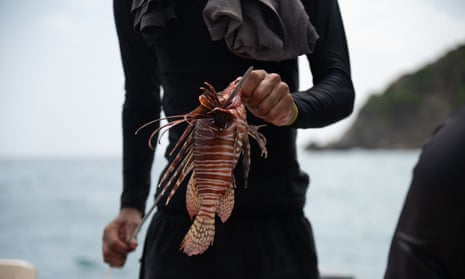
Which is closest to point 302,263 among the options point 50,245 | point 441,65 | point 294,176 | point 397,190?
point 294,176

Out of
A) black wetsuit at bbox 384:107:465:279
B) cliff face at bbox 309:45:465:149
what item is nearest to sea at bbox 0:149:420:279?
black wetsuit at bbox 384:107:465:279

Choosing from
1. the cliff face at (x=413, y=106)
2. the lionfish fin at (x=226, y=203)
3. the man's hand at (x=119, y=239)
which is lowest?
the cliff face at (x=413, y=106)

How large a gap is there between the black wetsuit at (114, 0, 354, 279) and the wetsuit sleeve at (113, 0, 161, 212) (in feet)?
0.78

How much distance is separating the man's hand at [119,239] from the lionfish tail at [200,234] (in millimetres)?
605

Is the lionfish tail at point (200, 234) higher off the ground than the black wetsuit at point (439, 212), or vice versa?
the black wetsuit at point (439, 212)

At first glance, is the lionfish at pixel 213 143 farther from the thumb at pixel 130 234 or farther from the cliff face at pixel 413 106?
the cliff face at pixel 413 106

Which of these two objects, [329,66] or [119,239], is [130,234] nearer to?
[119,239]

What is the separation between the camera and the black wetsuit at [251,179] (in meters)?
1.45

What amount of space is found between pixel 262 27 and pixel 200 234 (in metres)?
0.53

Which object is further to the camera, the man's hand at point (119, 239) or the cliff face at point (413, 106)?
the cliff face at point (413, 106)

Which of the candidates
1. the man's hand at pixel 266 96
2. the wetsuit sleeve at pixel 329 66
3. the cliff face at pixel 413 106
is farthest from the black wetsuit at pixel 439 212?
the cliff face at pixel 413 106

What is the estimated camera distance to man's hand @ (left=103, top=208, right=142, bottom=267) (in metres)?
1.72

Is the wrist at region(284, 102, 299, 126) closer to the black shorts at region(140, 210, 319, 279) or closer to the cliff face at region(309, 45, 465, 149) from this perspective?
the black shorts at region(140, 210, 319, 279)

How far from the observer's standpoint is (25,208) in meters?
20.5
